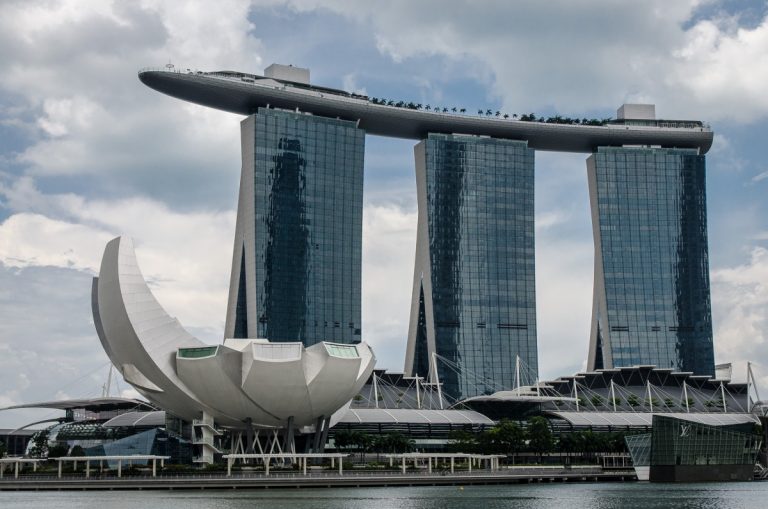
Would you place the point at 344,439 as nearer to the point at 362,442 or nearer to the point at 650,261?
the point at 362,442

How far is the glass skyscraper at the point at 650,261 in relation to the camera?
7480 inches

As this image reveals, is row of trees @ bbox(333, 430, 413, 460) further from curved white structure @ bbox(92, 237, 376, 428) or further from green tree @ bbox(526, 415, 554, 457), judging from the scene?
curved white structure @ bbox(92, 237, 376, 428)

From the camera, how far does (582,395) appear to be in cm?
17288

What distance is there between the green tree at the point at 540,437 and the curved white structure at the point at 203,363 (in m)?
30.5

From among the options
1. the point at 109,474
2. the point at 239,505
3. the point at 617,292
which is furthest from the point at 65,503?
the point at 617,292

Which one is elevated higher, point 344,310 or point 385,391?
point 344,310

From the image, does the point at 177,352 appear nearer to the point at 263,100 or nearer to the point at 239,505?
the point at 239,505

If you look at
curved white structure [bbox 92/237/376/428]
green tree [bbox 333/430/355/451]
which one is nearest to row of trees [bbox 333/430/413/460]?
green tree [bbox 333/430/355/451]

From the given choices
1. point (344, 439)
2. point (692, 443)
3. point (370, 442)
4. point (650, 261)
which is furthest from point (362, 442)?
point (650, 261)

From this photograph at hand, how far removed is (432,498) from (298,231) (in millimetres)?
89558

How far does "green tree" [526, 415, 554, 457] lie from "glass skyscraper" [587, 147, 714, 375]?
159ft

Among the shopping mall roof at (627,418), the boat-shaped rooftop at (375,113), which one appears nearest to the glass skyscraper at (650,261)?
→ the boat-shaped rooftop at (375,113)

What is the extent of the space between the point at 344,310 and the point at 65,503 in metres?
93.0

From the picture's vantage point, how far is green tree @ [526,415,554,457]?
463 feet
